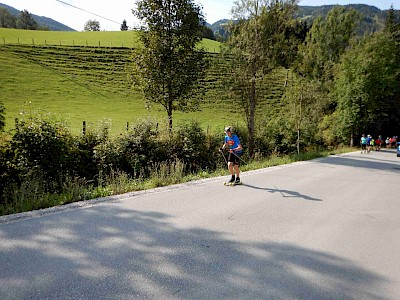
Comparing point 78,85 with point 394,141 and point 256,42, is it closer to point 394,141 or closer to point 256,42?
point 256,42

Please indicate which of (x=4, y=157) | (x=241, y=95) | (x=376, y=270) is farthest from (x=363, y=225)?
(x=241, y=95)

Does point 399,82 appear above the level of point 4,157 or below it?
above

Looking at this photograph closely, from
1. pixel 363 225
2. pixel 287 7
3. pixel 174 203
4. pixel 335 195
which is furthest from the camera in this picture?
pixel 287 7

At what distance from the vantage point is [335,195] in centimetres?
787

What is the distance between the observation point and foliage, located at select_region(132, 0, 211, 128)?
13.8 meters

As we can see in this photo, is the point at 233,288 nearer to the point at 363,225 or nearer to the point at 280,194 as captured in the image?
the point at 363,225

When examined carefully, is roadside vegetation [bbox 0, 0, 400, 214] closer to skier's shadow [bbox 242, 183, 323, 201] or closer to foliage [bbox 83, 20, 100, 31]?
skier's shadow [bbox 242, 183, 323, 201]

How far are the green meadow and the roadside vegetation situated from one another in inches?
9.2

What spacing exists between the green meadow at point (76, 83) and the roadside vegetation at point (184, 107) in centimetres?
23

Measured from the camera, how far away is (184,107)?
49.3ft

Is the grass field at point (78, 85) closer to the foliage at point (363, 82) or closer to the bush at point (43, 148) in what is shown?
the foliage at point (363, 82)

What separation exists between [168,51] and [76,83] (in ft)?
102

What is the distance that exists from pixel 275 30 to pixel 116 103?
82.6 feet

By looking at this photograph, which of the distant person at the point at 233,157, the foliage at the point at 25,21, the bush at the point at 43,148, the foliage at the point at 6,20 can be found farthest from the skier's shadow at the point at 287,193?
the foliage at the point at 6,20
